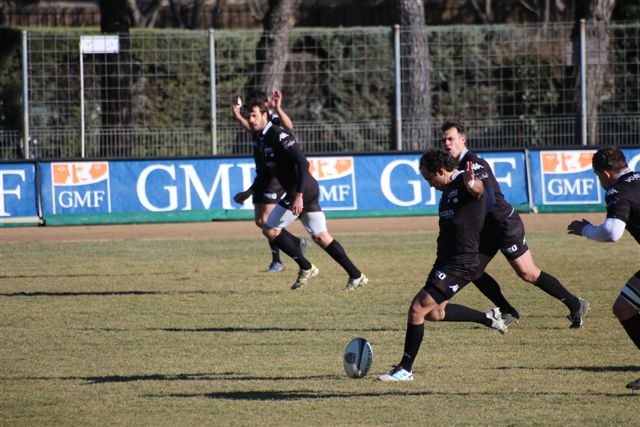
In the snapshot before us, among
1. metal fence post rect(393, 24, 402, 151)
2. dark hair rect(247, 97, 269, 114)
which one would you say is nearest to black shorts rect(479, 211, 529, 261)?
dark hair rect(247, 97, 269, 114)

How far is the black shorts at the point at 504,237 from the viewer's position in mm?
10367

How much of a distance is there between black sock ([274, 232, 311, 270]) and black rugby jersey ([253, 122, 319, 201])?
54 cm

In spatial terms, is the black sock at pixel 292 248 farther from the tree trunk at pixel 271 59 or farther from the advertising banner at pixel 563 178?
the tree trunk at pixel 271 59

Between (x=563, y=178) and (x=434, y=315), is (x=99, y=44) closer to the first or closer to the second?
(x=563, y=178)

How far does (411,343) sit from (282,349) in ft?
6.29

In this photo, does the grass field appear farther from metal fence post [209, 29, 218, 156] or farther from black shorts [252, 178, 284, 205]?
metal fence post [209, 29, 218, 156]

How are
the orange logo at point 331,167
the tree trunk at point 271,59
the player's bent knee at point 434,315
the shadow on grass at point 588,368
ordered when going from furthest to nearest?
1. the tree trunk at point 271,59
2. the orange logo at point 331,167
3. the shadow on grass at point 588,368
4. the player's bent knee at point 434,315

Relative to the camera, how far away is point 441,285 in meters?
8.40

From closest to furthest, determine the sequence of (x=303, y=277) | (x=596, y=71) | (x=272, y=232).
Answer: (x=303, y=277), (x=272, y=232), (x=596, y=71)

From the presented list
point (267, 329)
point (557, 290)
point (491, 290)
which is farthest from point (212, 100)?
point (557, 290)

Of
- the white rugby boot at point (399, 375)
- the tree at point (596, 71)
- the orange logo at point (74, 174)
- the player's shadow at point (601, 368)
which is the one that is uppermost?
the tree at point (596, 71)

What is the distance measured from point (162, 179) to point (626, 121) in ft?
31.1

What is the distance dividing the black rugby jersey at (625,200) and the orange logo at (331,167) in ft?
45.8

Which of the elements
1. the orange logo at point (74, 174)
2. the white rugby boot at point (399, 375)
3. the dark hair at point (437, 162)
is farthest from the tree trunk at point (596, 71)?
the white rugby boot at point (399, 375)
